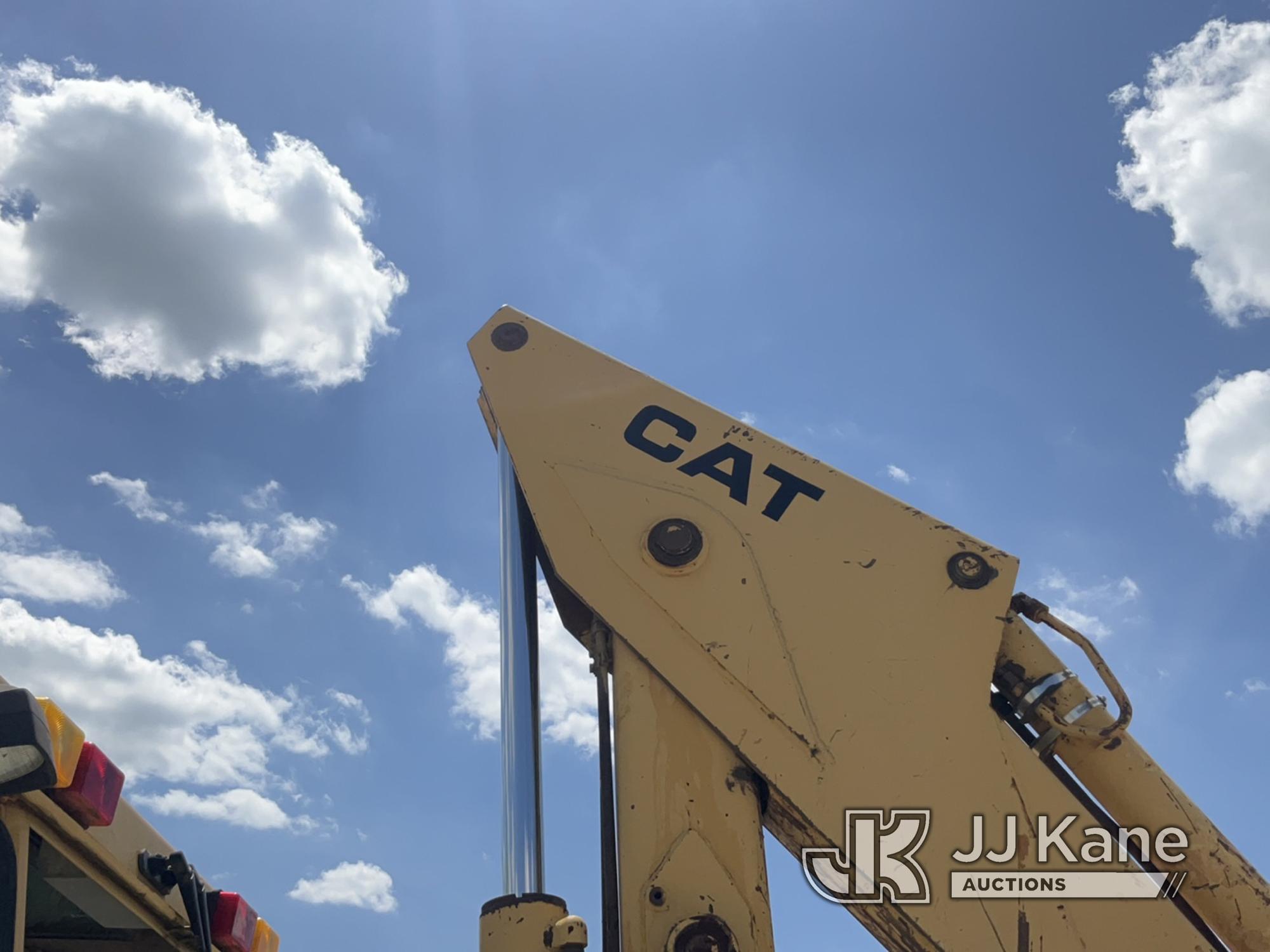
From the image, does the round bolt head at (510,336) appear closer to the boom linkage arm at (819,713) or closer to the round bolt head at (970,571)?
the boom linkage arm at (819,713)

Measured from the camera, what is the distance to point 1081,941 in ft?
7.43

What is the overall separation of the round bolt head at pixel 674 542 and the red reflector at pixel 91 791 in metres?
1.44

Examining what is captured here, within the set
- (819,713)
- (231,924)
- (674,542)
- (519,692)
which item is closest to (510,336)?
(674,542)

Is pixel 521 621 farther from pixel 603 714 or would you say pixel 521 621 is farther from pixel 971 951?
pixel 971 951

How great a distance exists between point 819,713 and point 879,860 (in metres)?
0.37

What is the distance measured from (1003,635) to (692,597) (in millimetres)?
846

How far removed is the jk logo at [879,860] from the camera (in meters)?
2.36

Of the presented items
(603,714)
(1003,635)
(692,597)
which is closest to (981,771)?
(1003,635)

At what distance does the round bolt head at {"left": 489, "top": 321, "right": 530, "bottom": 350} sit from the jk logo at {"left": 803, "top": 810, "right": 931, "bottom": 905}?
1901 millimetres

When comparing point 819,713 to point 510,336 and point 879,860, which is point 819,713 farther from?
point 510,336

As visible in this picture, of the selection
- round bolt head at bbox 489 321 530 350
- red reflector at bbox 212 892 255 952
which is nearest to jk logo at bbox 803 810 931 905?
red reflector at bbox 212 892 255 952

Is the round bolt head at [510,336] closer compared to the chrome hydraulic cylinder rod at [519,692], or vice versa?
the chrome hydraulic cylinder rod at [519,692]

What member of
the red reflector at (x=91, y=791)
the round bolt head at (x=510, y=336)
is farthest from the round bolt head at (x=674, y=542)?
the red reflector at (x=91, y=791)

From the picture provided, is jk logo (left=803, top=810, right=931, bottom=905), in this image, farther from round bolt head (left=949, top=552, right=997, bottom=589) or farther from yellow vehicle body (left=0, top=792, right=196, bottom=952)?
yellow vehicle body (left=0, top=792, right=196, bottom=952)
